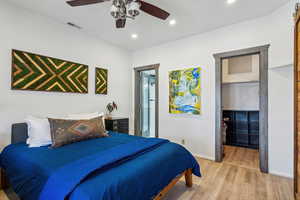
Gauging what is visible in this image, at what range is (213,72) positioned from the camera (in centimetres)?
330

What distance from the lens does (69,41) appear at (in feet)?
10.3

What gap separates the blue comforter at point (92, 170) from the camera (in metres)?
1.21

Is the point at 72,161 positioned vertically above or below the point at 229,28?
below

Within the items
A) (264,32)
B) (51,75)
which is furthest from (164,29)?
(51,75)

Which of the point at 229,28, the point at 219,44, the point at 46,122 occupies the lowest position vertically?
the point at 46,122

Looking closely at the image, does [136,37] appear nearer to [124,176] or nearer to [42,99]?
[42,99]

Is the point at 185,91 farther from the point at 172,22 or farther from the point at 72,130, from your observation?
the point at 72,130

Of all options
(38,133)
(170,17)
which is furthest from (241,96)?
(38,133)

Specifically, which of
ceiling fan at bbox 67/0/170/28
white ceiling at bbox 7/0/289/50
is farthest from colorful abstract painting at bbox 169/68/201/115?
ceiling fan at bbox 67/0/170/28

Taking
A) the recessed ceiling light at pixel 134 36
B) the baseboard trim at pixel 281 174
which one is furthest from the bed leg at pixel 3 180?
the baseboard trim at pixel 281 174

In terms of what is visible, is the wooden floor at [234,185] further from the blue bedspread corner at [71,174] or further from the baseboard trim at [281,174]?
the blue bedspread corner at [71,174]

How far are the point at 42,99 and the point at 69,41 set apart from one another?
4.27ft

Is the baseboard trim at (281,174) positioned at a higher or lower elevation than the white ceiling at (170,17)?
lower

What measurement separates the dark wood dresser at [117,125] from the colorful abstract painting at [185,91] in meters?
1.23
